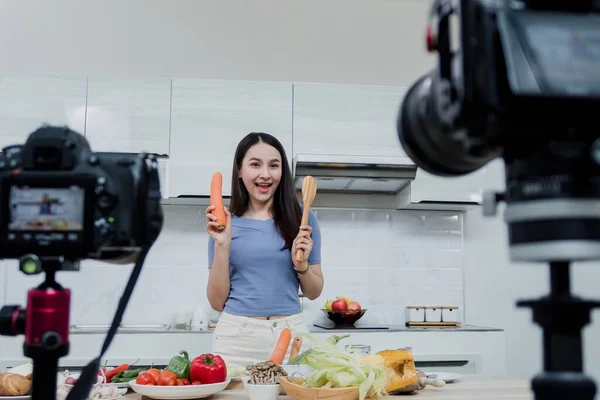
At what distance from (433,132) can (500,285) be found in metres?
3.04

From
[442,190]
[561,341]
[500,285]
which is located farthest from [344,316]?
[561,341]

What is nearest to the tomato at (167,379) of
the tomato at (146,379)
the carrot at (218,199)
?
the tomato at (146,379)

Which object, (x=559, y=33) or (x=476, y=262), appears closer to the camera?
(x=559, y=33)

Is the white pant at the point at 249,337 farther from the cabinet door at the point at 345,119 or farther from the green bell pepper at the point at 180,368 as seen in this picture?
the cabinet door at the point at 345,119

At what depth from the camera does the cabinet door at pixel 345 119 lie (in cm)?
326

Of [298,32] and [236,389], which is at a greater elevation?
[298,32]

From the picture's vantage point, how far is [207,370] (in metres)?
1.34

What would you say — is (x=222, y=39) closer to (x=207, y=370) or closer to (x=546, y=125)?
(x=207, y=370)

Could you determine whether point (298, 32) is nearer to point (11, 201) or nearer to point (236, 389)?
point (236, 389)

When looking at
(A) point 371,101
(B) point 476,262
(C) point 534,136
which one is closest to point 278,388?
(C) point 534,136

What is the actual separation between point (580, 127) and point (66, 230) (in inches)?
21.8

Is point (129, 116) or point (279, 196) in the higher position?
point (129, 116)

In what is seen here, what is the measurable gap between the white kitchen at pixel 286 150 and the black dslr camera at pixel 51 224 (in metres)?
2.19

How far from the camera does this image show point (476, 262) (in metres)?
3.59
